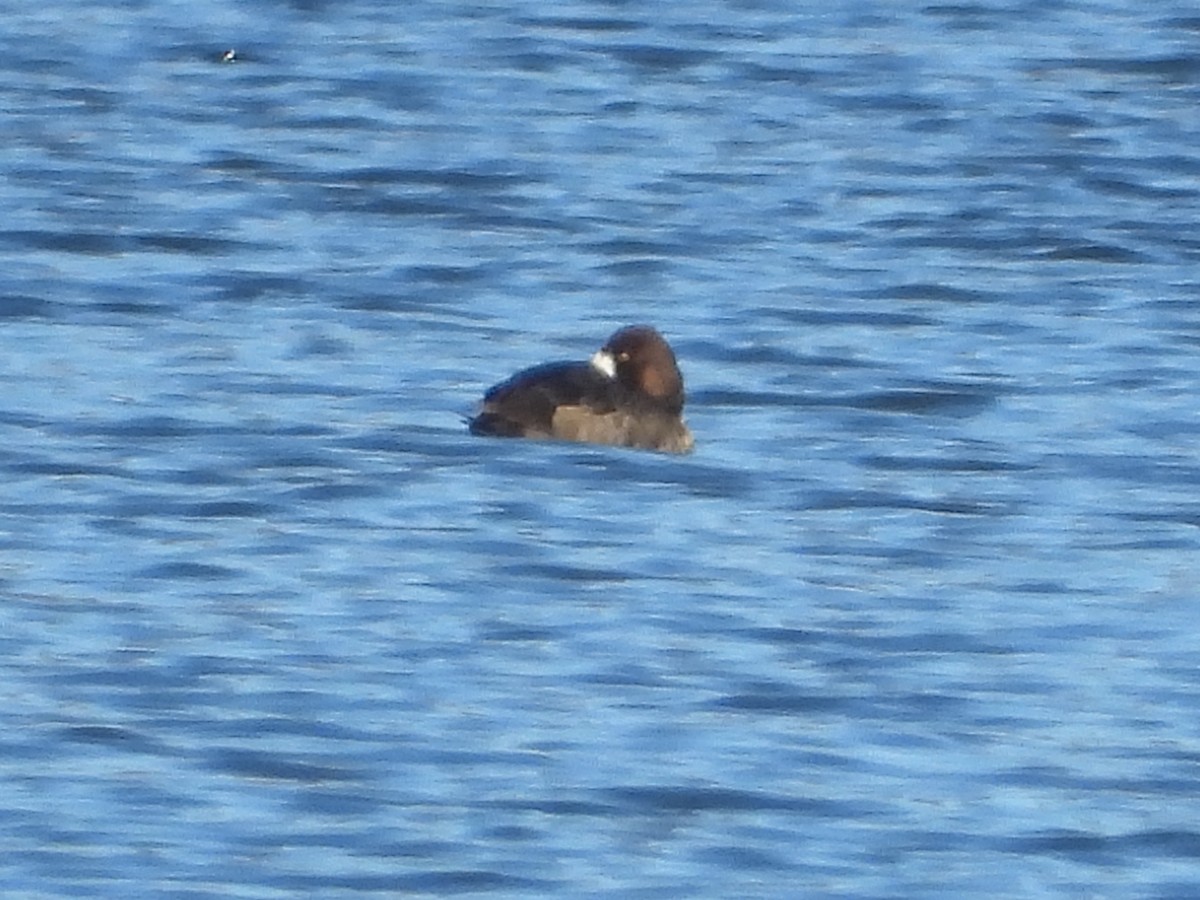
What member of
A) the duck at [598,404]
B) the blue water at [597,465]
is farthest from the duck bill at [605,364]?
the blue water at [597,465]

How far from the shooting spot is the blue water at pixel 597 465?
8.54m

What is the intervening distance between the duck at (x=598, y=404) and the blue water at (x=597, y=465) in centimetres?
9

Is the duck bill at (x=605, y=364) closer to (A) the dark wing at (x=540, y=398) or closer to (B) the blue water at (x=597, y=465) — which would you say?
(A) the dark wing at (x=540, y=398)

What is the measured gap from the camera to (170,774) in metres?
8.70

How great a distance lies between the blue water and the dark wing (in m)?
0.10

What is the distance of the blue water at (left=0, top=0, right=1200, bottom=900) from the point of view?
854cm

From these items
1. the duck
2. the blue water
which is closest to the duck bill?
the duck

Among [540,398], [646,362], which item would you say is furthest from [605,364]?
[540,398]

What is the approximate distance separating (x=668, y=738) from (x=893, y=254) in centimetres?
692

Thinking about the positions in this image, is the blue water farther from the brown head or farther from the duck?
the brown head

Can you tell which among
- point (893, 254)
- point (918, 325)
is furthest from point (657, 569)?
point (893, 254)

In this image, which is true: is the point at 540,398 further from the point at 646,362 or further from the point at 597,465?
the point at 646,362

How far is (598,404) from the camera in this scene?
1246cm

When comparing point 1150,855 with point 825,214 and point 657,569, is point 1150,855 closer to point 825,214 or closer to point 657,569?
point 657,569
